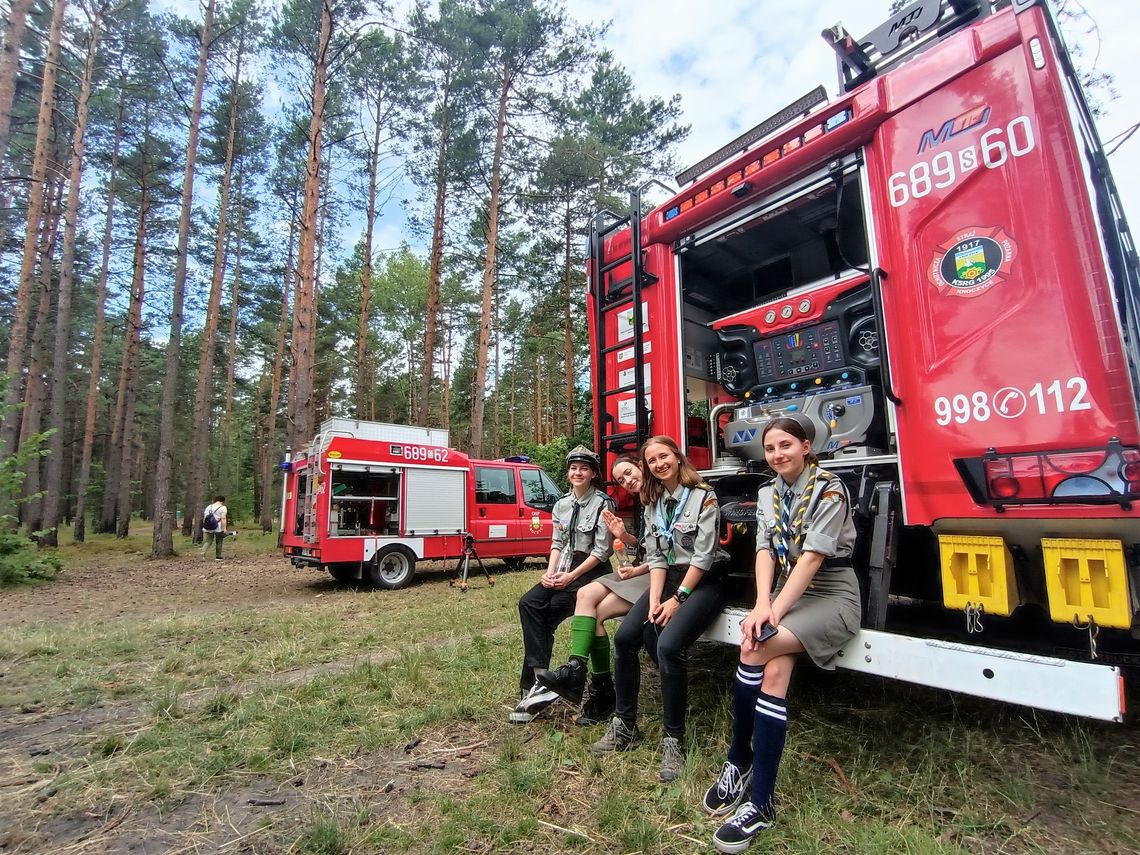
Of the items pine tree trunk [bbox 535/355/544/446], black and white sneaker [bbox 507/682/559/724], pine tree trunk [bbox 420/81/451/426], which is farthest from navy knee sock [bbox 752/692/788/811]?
pine tree trunk [bbox 535/355/544/446]

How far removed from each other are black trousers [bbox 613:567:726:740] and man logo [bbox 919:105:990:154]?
2.11m

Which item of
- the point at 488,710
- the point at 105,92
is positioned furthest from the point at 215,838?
the point at 105,92

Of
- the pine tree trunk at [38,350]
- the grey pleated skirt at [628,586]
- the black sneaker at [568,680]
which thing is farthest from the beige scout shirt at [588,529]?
the pine tree trunk at [38,350]

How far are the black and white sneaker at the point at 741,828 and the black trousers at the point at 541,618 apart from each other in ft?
4.38

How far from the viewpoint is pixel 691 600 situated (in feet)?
8.61

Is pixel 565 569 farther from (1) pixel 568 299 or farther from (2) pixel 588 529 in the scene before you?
(1) pixel 568 299

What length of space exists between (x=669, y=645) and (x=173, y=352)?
48.2 ft

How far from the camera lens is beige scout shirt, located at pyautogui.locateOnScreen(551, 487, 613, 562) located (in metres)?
3.32

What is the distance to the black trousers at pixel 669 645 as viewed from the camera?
8.27 feet

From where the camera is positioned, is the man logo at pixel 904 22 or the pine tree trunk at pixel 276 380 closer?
the man logo at pixel 904 22

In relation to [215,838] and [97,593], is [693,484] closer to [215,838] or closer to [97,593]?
[215,838]

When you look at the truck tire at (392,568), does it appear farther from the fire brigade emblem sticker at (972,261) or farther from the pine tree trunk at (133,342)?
the pine tree trunk at (133,342)

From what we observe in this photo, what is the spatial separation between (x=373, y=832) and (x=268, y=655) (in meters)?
2.84

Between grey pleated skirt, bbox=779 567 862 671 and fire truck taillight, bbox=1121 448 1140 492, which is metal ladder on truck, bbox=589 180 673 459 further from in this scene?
fire truck taillight, bbox=1121 448 1140 492
